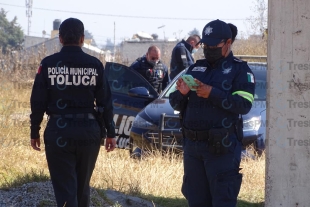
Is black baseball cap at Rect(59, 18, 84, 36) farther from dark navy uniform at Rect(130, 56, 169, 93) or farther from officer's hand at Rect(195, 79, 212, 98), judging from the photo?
dark navy uniform at Rect(130, 56, 169, 93)

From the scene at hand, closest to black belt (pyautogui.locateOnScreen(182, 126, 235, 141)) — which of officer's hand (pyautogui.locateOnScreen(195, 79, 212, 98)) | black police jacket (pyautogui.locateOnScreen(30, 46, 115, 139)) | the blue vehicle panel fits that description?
officer's hand (pyautogui.locateOnScreen(195, 79, 212, 98))

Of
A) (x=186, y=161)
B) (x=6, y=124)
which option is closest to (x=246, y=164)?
(x=186, y=161)

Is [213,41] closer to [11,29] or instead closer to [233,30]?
[233,30]

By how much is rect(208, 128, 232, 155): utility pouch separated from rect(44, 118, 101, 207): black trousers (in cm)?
94

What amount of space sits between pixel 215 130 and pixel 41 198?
84.4 inches

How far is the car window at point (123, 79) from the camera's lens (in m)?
8.74

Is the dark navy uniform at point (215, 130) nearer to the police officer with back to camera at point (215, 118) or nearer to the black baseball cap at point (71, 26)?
→ the police officer with back to camera at point (215, 118)

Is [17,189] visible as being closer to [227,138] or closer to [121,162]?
[121,162]

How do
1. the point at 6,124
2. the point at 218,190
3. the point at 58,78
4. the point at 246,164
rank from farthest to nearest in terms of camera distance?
the point at 6,124 → the point at 246,164 → the point at 58,78 → the point at 218,190

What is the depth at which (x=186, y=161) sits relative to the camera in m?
4.36

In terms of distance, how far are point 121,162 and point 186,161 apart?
3378 mm

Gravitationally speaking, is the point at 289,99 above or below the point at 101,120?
above

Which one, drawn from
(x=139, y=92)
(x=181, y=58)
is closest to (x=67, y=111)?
(x=139, y=92)

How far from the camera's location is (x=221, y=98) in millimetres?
4113
